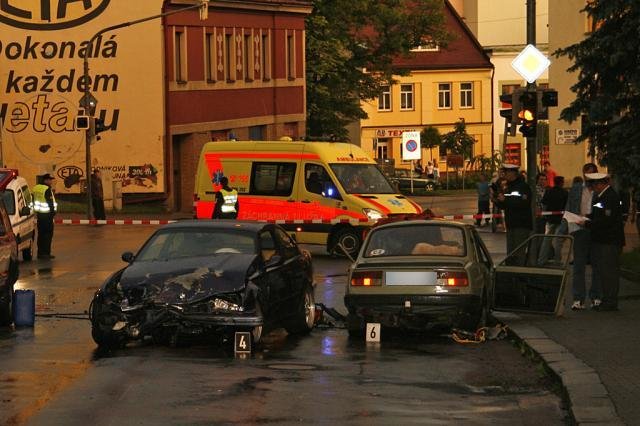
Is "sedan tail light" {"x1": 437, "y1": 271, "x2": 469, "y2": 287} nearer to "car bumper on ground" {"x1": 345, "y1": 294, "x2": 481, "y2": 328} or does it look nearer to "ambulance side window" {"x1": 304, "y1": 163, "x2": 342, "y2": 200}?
"car bumper on ground" {"x1": 345, "y1": 294, "x2": 481, "y2": 328}

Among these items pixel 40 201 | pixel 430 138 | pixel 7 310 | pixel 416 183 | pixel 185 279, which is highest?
pixel 430 138

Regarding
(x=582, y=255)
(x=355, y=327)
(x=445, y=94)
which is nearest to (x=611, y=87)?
(x=582, y=255)

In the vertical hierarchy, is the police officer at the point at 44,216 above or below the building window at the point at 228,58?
below

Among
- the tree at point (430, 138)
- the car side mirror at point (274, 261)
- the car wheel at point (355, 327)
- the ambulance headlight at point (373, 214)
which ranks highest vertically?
the tree at point (430, 138)

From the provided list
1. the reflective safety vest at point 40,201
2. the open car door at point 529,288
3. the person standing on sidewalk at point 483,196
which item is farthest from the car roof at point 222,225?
the person standing on sidewalk at point 483,196

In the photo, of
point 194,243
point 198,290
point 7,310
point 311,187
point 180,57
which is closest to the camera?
point 198,290

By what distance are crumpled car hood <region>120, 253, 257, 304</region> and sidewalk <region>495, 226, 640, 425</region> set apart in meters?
3.05

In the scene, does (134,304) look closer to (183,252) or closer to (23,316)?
(183,252)

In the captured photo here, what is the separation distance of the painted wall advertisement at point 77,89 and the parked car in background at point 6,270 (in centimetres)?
3489

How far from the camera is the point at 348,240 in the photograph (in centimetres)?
2800

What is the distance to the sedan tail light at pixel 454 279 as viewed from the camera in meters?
15.2

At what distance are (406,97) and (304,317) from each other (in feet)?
277

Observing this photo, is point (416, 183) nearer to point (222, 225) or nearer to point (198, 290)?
point (222, 225)

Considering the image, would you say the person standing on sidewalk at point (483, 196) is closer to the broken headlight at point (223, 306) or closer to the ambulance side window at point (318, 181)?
the ambulance side window at point (318, 181)
